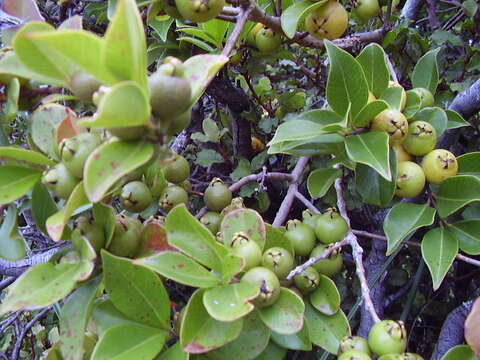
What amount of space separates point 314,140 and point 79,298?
1.90 ft

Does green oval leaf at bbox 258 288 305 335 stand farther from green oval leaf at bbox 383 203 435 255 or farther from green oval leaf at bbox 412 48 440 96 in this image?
green oval leaf at bbox 412 48 440 96

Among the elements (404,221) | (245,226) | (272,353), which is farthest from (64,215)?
(404,221)

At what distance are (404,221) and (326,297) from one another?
25 centimetres

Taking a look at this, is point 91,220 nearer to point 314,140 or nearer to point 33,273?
point 33,273

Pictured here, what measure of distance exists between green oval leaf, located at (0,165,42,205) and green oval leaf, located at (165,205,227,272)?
0.24 meters

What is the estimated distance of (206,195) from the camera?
1.26 meters

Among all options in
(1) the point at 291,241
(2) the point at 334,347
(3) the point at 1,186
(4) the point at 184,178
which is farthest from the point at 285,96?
(3) the point at 1,186

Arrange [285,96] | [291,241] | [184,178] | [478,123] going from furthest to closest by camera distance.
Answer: [285,96], [478,123], [184,178], [291,241]

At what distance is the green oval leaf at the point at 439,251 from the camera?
1.00m

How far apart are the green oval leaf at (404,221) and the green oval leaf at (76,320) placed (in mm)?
593

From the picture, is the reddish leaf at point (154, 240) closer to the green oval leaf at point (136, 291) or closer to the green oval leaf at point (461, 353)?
the green oval leaf at point (136, 291)

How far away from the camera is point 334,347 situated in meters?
0.92

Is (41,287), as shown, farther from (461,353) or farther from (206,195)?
(461,353)

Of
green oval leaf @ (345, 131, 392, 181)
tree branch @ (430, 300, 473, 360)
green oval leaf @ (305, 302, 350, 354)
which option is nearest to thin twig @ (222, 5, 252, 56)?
green oval leaf @ (345, 131, 392, 181)
